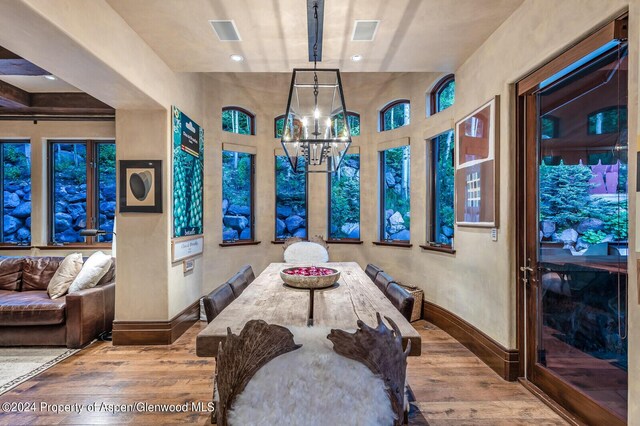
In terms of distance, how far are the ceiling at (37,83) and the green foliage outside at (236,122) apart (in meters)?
1.97

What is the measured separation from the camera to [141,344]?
348cm

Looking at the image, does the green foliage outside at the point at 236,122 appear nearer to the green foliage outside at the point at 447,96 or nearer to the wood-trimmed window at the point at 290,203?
the wood-trimmed window at the point at 290,203

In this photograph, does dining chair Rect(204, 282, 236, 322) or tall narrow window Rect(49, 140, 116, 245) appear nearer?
dining chair Rect(204, 282, 236, 322)

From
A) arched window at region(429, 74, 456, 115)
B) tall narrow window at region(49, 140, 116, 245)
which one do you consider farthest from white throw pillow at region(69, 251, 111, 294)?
arched window at region(429, 74, 456, 115)

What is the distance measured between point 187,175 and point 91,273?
4.86 ft

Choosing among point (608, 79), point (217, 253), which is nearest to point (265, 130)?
point (217, 253)

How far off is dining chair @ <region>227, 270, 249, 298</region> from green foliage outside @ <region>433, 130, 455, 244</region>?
98.1 inches

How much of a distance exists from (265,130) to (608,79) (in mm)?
4310

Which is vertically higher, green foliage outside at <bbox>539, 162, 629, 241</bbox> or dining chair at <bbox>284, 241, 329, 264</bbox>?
green foliage outside at <bbox>539, 162, 629, 241</bbox>

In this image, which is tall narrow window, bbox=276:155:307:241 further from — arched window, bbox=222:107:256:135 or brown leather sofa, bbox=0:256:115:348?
brown leather sofa, bbox=0:256:115:348

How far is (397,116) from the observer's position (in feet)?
16.4

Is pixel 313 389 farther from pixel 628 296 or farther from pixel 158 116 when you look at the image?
pixel 158 116

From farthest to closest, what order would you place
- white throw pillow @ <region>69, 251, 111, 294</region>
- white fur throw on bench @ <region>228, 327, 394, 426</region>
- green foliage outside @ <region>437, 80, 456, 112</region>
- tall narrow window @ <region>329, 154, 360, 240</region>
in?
tall narrow window @ <region>329, 154, 360, 240</region>, green foliage outside @ <region>437, 80, 456, 112</region>, white throw pillow @ <region>69, 251, 111, 294</region>, white fur throw on bench @ <region>228, 327, 394, 426</region>

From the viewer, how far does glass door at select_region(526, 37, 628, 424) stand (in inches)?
75.6
